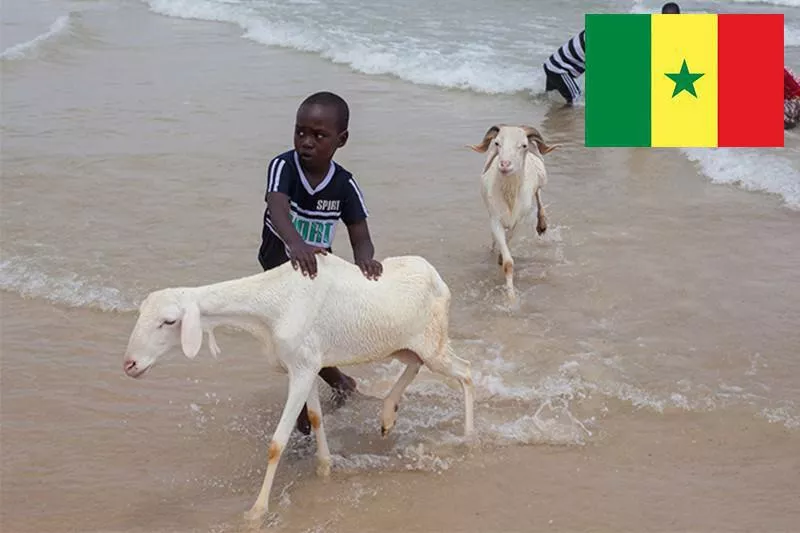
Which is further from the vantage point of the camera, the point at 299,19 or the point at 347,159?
the point at 299,19

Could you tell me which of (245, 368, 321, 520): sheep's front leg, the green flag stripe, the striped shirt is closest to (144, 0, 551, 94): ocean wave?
the striped shirt

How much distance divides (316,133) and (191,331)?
109cm

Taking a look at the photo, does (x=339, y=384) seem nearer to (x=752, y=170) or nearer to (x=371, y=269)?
(x=371, y=269)

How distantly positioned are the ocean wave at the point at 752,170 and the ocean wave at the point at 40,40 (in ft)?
31.0

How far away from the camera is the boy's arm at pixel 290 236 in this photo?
4301 millimetres

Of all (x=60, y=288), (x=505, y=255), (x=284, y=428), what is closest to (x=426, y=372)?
(x=505, y=255)

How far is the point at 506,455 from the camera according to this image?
486cm

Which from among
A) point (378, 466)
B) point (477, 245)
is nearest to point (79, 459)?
point (378, 466)

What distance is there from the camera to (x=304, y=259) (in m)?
4.29

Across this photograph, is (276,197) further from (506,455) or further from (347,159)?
(347,159)

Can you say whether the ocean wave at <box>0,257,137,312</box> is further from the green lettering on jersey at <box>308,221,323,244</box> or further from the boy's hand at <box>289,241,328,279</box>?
the boy's hand at <box>289,241,328,279</box>

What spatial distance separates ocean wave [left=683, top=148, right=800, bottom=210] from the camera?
903 cm

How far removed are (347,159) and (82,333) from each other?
4.22 metres

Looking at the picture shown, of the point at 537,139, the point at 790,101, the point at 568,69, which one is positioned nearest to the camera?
the point at 537,139
